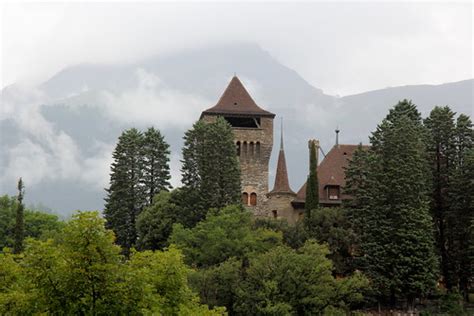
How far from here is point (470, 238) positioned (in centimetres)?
4878

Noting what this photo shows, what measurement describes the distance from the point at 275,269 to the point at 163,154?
25.0 m

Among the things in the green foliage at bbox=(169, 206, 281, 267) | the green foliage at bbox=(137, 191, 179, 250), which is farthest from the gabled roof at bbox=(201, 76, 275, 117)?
the green foliage at bbox=(169, 206, 281, 267)

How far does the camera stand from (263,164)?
229 feet

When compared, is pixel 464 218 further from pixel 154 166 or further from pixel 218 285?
pixel 154 166

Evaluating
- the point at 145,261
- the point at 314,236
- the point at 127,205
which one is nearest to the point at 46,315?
the point at 145,261

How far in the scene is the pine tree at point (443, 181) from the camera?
50.6 m

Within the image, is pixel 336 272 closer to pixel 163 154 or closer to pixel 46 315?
pixel 163 154

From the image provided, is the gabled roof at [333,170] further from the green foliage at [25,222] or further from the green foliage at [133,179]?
the green foliage at [25,222]

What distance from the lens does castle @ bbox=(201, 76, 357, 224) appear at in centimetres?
6444

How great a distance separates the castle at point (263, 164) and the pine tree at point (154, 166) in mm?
6711

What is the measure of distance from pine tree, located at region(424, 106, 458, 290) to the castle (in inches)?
429

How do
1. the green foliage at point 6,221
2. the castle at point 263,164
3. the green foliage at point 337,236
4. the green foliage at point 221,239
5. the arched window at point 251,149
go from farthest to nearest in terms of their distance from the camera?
1. the green foliage at point 6,221
2. the arched window at point 251,149
3. the castle at point 263,164
4. the green foliage at point 337,236
5. the green foliage at point 221,239

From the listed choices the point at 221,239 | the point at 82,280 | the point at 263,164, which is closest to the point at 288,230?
the point at 221,239

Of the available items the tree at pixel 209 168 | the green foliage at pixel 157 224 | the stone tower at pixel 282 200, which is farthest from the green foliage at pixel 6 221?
the stone tower at pixel 282 200
